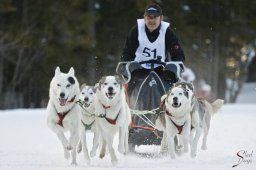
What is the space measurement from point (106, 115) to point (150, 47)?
1.43 meters

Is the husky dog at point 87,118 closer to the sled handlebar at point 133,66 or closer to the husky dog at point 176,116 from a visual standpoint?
the sled handlebar at point 133,66

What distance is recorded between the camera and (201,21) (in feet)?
94.7

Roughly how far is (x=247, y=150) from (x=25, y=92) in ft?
64.0

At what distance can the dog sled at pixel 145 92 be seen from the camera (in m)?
8.70

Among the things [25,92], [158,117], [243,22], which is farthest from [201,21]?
[158,117]

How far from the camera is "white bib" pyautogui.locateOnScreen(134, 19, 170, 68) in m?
8.92

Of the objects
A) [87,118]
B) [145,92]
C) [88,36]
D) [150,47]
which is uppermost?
[88,36]

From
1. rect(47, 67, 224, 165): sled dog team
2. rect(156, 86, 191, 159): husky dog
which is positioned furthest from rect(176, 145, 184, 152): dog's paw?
rect(156, 86, 191, 159): husky dog

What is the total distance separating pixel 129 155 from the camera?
873cm

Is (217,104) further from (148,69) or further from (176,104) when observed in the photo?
(176,104)

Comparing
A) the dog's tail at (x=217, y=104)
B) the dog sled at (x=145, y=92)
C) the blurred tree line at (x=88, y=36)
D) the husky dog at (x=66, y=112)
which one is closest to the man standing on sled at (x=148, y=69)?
the dog sled at (x=145, y=92)

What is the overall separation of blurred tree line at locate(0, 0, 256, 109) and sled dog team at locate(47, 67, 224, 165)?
14.7 metres

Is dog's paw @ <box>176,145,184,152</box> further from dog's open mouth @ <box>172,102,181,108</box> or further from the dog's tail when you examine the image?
the dog's tail

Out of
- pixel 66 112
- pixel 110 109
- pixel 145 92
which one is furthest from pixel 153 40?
pixel 66 112
